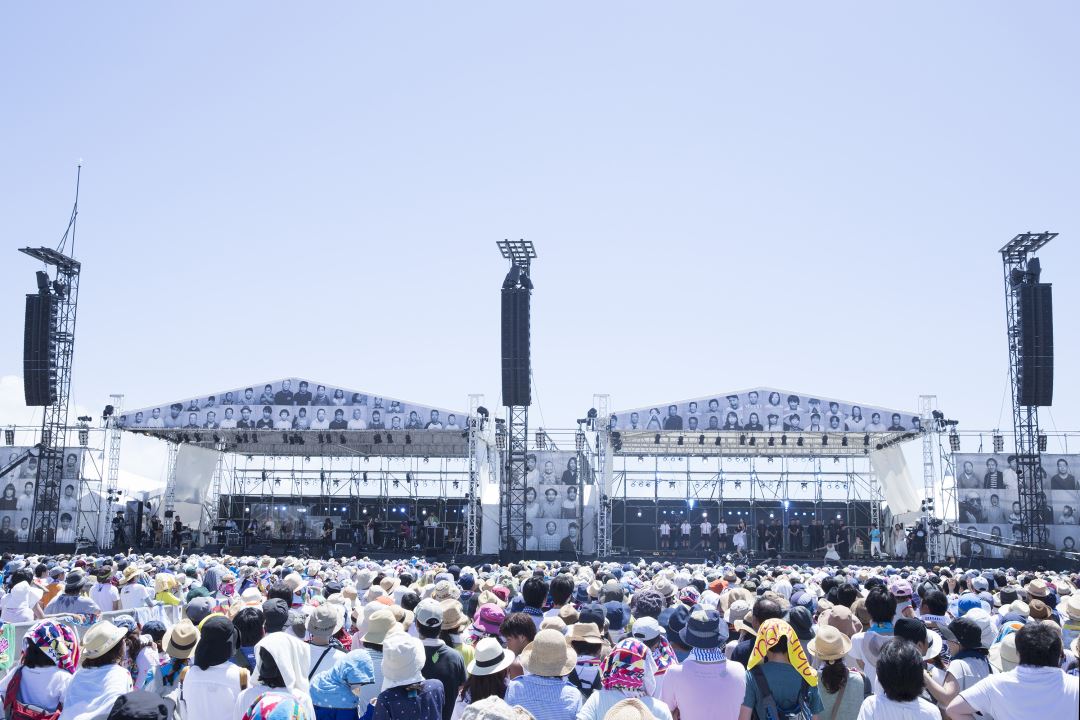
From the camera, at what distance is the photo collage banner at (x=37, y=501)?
2838cm

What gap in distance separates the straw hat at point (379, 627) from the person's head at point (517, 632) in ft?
2.28

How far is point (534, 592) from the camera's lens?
23.9 feet

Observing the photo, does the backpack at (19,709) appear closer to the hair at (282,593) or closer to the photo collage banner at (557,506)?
the hair at (282,593)

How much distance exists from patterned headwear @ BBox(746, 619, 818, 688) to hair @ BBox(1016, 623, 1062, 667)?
0.95 m

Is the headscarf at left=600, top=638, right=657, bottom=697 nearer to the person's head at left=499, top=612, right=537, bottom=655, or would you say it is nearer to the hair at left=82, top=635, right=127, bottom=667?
the person's head at left=499, top=612, right=537, bottom=655

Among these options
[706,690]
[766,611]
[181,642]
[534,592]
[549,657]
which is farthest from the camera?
[534,592]

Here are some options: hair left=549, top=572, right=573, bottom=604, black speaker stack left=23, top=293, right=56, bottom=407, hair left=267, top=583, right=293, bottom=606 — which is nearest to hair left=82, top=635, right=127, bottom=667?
hair left=267, top=583, right=293, bottom=606

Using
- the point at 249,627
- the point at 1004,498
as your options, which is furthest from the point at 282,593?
the point at 1004,498

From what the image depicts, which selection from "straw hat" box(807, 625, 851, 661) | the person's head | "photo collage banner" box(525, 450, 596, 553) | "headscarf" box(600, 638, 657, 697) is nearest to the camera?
"headscarf" box(600, 638, 657, 697)

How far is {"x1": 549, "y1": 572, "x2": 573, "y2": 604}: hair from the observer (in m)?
7.78

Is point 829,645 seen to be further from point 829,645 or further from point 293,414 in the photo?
point 293,414

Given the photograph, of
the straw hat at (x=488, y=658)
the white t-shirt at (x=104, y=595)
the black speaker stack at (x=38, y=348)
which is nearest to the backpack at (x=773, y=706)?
the straw hat at (x=488, y=658)

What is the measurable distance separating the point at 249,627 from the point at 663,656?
2.23 m

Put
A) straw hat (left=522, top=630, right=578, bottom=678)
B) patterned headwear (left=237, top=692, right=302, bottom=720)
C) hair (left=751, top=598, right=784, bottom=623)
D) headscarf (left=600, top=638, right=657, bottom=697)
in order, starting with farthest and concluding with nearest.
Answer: hair (left=751, top=598, right=784, bottom=623) → straw hat (left=522, top=630, right=578, bottom=678) → headscarf (left=600, top=638, right=657, bottom=697) → patterned headwear (left=237, top=692, right=302, bottom=720)
